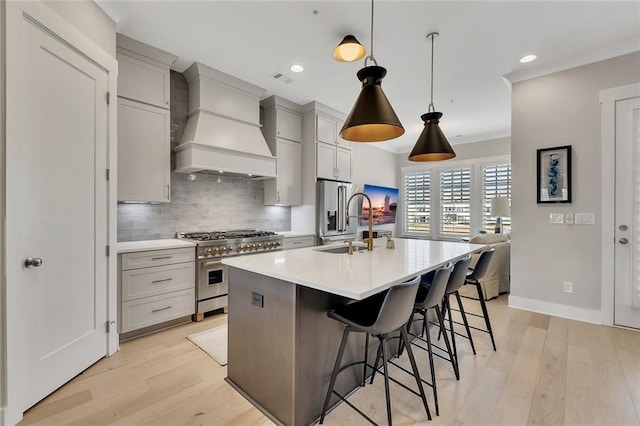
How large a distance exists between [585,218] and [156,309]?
4619mm

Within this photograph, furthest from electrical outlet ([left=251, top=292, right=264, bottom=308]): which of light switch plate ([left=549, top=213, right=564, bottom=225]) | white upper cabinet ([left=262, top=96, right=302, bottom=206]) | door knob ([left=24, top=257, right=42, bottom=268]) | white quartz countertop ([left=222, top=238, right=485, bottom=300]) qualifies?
light switch plate ([left=549, top=213, right=564, bottom=225])

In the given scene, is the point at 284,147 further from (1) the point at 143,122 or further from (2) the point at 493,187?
(2) the point at 493,187

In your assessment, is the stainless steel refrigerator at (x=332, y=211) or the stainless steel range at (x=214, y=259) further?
the stainless steel refrigerator at (x=332, y=211)

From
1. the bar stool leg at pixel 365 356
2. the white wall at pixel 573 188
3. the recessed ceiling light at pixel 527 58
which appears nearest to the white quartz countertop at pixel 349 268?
the bar stool leg at pixel 365 356

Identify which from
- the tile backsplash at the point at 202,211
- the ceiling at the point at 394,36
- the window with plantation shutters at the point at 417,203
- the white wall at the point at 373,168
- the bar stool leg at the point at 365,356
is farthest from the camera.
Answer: the window with plantation shutters at the point at 417,203

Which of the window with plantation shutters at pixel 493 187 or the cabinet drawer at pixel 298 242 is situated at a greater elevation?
the window with plantation shutters at pixel 493 187

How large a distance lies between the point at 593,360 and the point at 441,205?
4671mm

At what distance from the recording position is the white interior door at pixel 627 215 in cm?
287

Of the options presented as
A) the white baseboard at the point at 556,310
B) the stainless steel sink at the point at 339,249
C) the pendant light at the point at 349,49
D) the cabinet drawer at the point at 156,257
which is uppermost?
the pendant light at the point at 349,49

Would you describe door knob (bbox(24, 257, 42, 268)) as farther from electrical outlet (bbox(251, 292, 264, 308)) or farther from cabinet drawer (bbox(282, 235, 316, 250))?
cabinet drawer (bbox(282, 235, 316, 250))

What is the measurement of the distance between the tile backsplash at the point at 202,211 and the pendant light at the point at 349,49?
7.45ft

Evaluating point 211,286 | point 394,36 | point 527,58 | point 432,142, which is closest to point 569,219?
point 527,58

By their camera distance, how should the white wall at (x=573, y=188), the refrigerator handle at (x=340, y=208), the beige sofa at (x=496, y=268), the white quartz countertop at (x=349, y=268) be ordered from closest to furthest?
the white quartz countertop at (x=349, y=268)
the white wall at (x=573, y=188)
the beige sofa at (x=496, y=268)
the refrigerator handle at (x=340, y=208)

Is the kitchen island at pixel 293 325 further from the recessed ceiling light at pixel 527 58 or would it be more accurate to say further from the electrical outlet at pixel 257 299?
the recessed ceiling light at pixel 527 58
